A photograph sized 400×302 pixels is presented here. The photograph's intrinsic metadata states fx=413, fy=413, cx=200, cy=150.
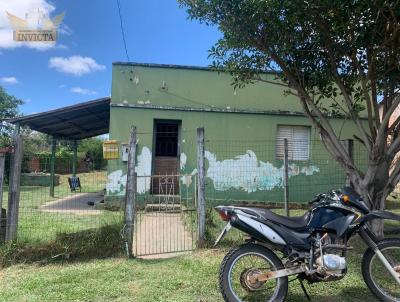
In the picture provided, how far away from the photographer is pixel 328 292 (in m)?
4.92

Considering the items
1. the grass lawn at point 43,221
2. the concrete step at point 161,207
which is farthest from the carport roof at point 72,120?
the grass lawn at point 43,221

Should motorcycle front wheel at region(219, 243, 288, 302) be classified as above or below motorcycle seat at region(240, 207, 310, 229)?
below

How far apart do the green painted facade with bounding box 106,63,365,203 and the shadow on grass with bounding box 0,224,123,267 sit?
269 inches

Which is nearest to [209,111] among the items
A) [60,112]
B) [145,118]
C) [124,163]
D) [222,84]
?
[222,84]

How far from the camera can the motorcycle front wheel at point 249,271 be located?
4.34 meters

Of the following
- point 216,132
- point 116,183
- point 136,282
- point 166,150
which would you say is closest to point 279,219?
point 136,282

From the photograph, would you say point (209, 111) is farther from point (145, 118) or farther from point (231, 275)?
point (231, 275)

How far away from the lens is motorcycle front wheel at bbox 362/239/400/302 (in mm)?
4598

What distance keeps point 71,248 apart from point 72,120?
35.8 feet

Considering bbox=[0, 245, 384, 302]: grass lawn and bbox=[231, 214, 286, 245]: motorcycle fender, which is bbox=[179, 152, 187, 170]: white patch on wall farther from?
bbox=[231, 214, 286, 245]: motorcycle fender

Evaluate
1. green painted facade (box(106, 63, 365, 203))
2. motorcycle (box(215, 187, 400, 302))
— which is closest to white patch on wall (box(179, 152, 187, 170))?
green painted facade (box(106, 63, 365, 203))

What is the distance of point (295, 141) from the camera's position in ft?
46.8

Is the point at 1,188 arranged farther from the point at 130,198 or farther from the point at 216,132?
the point at 216,132

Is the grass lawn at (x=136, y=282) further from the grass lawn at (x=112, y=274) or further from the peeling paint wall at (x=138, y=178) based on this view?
the peeling paint wall at (x=138, y=178)
